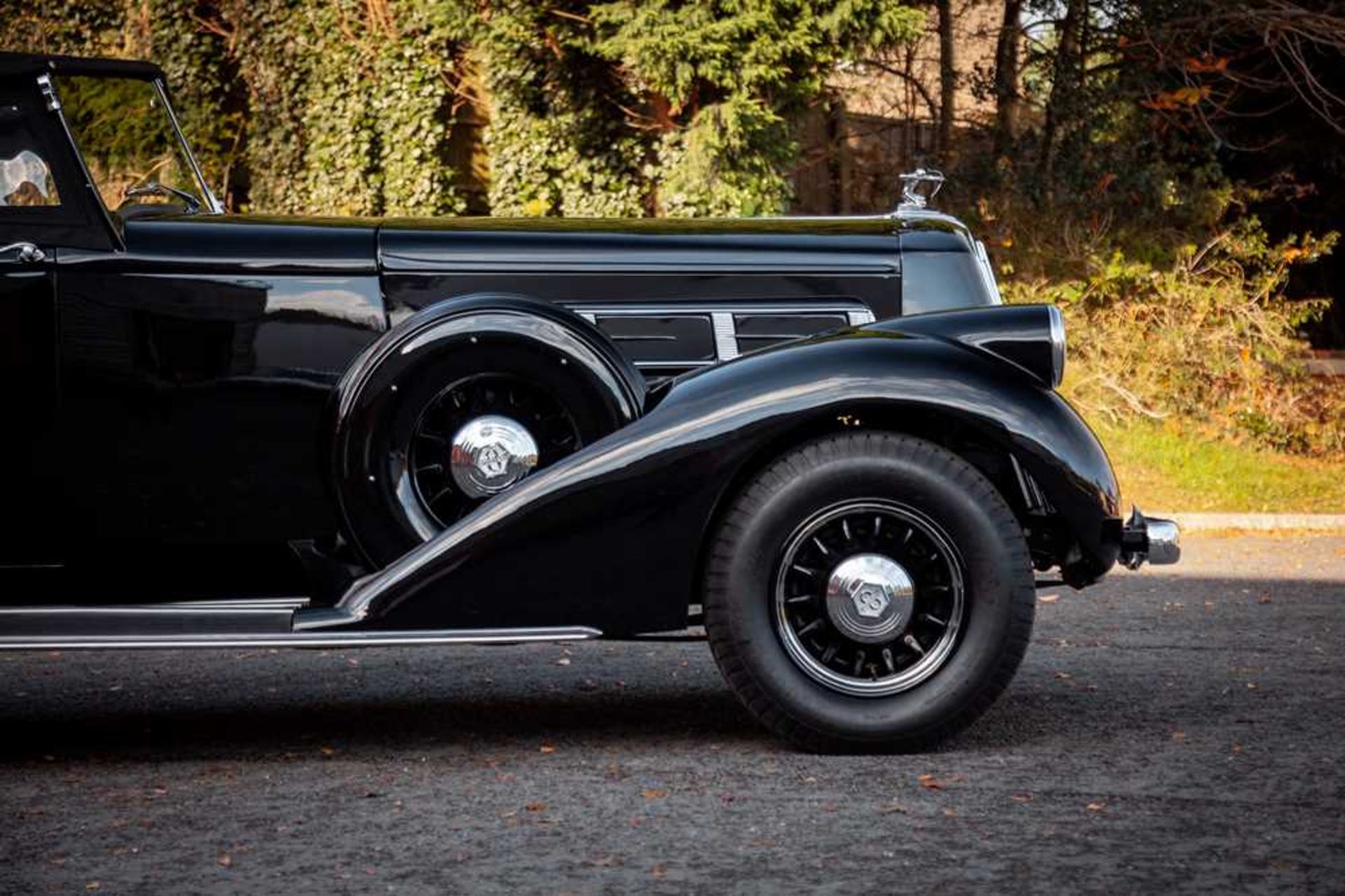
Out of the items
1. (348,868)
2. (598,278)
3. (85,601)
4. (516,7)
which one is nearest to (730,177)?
(516,7)

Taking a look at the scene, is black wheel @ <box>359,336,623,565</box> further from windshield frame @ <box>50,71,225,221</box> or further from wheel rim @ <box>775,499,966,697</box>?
windshield frame @ <box>50,71,225,221</box>

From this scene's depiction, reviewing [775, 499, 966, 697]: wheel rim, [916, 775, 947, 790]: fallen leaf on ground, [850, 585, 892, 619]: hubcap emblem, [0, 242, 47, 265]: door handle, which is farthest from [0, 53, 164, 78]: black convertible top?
[916, 775, 947, 790]: fallen leaf on ground

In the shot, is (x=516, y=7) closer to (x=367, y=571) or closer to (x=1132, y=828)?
(x=367, y=571)

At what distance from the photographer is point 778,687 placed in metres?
4.87

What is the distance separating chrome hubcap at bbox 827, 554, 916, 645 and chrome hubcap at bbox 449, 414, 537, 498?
0.94 m

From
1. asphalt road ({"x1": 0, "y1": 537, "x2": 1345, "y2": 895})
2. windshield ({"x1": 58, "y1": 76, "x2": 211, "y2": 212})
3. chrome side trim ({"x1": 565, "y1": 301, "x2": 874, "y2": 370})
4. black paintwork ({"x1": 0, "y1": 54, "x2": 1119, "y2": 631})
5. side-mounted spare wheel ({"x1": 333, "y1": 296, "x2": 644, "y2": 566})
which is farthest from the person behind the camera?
windshield ({"x1": 58, "y1": 76, "x2": 211, "y2": 212})

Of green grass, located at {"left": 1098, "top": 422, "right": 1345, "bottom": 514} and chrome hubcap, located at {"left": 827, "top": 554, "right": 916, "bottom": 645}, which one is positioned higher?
chrome hubcap, located at {"left": 827, "top": 554, "right": 916, "bottom": 645}

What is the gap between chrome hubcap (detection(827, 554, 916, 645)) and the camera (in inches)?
192

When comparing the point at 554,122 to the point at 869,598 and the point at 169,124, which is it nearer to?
the point at 169,124

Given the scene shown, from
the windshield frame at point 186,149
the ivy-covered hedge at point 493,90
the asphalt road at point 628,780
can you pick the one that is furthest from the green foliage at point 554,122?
the windshield frame at point 186,149

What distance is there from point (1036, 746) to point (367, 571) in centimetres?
193

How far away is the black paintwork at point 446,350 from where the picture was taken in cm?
492

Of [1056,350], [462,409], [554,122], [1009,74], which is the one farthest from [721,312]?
[1009,74]

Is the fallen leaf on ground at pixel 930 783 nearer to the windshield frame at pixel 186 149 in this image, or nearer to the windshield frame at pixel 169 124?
the windshield frame at pixel 169 124
